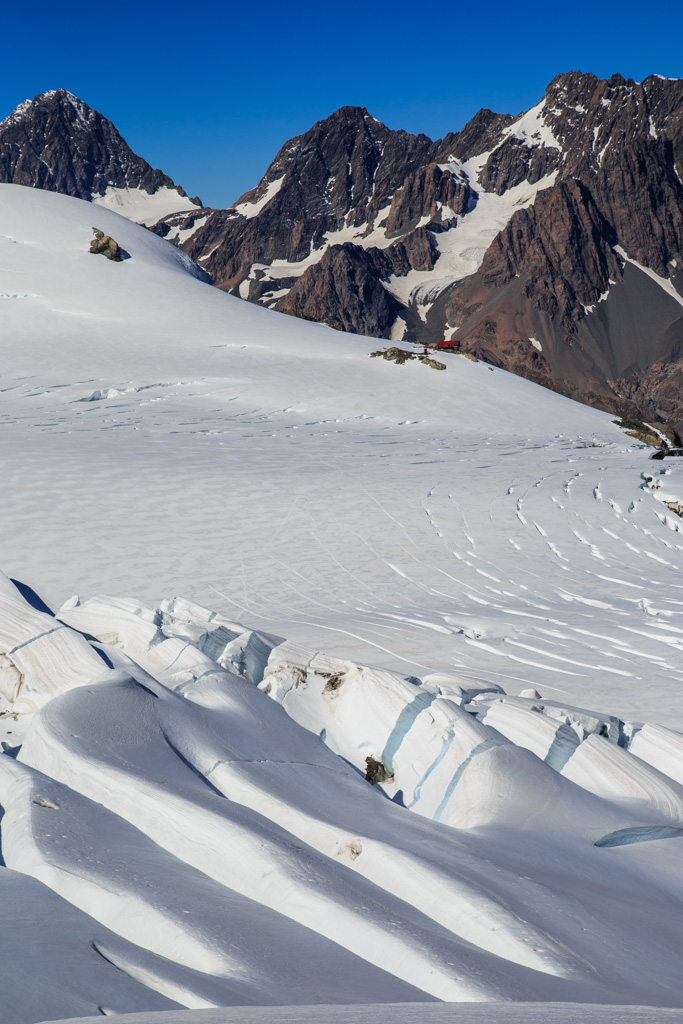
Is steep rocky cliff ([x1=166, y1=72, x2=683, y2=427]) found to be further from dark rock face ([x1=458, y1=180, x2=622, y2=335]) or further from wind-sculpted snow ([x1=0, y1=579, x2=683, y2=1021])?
wind-sculpted snow ([x1=0, y1=579, x2=683, y2=1021])

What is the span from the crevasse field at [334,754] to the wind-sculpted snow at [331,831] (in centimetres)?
1

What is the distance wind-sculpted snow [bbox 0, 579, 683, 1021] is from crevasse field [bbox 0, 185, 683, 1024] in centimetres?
1

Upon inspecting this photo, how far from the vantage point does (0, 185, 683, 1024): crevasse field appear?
2.00 m

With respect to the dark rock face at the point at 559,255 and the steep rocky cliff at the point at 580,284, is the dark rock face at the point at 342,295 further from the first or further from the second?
the dark rock face at the point at 559,255

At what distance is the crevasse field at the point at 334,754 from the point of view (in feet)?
6.57

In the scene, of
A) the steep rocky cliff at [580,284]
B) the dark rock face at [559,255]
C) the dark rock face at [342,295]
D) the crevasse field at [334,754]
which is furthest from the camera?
the dark rock face at [342,295]

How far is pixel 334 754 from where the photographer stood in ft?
12.4

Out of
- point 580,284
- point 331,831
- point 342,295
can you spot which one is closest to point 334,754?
point 331,831

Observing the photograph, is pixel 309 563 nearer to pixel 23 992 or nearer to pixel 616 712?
pixel 616 712

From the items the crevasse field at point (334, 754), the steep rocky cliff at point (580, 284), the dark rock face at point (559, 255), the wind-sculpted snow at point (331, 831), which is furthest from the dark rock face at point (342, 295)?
the wind-sculpted snow at point (331, 831)

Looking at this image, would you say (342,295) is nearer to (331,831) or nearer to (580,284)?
(580,284)

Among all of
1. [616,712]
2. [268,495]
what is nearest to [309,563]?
[268,495]

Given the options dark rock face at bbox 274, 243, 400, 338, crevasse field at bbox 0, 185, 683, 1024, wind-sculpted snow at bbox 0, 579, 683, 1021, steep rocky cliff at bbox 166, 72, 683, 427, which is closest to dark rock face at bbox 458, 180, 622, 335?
steep rocky cliff at bbox 166, 72, 683, 427

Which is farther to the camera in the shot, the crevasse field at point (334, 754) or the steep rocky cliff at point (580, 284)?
the steep rocky cliff at point (580, 284)
